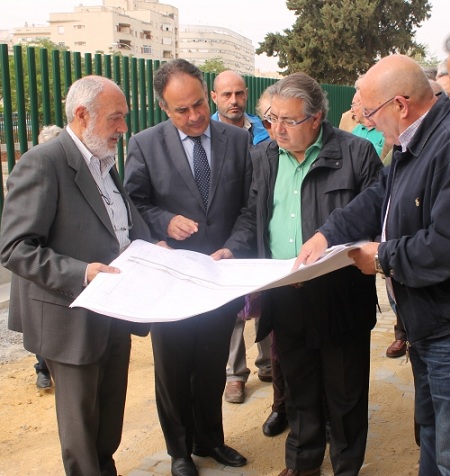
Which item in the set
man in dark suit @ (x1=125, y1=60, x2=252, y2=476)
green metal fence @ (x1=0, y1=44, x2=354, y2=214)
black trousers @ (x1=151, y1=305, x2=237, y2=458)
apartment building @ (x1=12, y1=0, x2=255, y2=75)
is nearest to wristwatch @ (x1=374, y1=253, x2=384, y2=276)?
man in dark suit @ (x1=125, y1=60, x2=252, y2=476)

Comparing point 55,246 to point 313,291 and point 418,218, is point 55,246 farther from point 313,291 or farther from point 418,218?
point 418,218

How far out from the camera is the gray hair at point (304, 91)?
2943 mm

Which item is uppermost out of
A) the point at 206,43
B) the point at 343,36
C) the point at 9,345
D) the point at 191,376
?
the point at 206,43

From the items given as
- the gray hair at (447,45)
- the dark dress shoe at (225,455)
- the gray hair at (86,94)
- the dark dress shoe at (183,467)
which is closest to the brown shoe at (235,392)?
the dark dress shoe at (225,455)

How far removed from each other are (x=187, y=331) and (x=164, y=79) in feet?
4.47

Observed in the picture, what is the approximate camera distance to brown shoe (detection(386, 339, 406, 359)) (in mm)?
5254

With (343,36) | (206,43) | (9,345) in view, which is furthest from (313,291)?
(206,43)

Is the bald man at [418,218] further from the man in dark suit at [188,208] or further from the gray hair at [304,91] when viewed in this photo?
the man in dark suit at [188,208]

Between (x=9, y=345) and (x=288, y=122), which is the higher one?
(x=288, y=122)

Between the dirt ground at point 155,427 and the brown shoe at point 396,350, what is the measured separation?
0.18ft

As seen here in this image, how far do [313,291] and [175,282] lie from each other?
2.84 ft

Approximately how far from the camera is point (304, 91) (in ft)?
9.70

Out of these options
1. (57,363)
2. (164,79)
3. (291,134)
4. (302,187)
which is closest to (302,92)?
(291,134)

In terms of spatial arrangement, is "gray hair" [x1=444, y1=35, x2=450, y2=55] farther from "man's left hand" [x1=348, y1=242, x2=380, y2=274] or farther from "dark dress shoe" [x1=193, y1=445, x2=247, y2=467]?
"dark dress shoe" [x1=193, y1=445, x2=247, y2=467]
